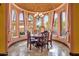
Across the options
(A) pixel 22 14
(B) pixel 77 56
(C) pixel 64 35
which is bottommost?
(B) pixel 77 56

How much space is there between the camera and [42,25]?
477 cm

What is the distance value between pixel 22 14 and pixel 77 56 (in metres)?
1.01

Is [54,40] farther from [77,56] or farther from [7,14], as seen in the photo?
[7,14]

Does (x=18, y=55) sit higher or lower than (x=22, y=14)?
lower

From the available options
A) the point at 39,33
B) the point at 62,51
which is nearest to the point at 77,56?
the point at 62,51

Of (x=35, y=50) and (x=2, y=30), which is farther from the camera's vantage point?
(x=35, y=50)

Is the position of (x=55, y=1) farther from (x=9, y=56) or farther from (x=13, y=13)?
(x=9, y=56)

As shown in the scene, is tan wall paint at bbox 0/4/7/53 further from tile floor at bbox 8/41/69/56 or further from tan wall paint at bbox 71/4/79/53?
tan wall paint at bbox 71/4/79/53

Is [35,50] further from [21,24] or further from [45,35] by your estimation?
[21,24]

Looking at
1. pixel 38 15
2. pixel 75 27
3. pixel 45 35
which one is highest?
pixel 38 15

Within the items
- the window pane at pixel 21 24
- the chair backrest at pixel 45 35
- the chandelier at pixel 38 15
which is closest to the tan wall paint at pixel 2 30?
the window pane at pixel 21 24

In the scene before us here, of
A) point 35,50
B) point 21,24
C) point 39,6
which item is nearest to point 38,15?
point 39,6

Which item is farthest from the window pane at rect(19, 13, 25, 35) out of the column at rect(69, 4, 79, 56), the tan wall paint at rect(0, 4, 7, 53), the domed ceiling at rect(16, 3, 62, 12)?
the column at rect(69, 4, 79, 56)

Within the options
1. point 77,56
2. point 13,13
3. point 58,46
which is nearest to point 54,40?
point 58,46
